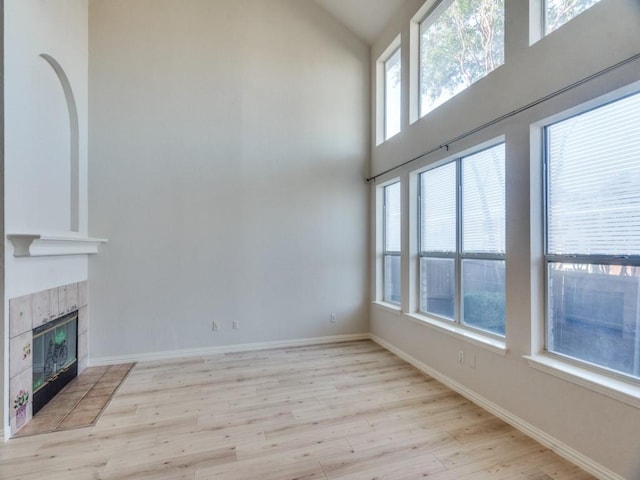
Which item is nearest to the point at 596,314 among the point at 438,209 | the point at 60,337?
the point at 438,209

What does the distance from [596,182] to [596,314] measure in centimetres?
88

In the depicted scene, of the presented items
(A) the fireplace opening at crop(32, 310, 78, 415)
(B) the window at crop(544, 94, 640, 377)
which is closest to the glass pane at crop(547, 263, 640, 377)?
(B) the window at crop(544, 94, 640, 377)

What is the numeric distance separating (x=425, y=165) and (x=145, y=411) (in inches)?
145

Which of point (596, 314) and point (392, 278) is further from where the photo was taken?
point (392, 278)

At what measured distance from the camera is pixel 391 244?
181 inches

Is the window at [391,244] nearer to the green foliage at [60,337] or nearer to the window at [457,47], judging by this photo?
the window at [457,47]

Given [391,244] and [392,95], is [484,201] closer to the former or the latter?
[391,244]

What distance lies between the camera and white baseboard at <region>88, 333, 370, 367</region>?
3.80 meters

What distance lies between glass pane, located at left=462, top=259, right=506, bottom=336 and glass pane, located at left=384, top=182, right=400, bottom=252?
133cm

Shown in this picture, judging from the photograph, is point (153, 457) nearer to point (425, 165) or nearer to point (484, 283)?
point (484, 283)

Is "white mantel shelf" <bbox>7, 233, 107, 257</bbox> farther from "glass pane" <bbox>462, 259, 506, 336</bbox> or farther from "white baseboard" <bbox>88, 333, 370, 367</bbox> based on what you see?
"glass pane" <bbox>462, 259, 506, 336</bbox>

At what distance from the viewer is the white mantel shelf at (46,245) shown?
7.84ft

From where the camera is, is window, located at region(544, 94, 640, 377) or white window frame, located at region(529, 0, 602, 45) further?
white window frame, located at region(529, 0, 602, 45)

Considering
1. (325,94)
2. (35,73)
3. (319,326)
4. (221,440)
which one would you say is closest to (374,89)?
(325,94)
